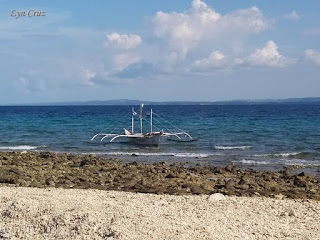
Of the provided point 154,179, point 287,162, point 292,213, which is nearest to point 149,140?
point 287,162

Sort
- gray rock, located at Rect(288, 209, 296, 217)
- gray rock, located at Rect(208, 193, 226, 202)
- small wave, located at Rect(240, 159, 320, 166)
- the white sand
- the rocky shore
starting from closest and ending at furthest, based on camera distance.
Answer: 1. the white sand
2. gray rock, located at Rect(288, 209, 296, 217)
3. gray rock, located at Rect(208, 193, 226, 202)
4. the rocky shore
5. small wave, located at Rect(240, 159, 320, 166)

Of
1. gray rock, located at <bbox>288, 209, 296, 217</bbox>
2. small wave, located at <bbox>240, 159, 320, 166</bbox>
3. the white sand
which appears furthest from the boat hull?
gray rock, located at <bbox>288, 209, 296, 217</bbox>

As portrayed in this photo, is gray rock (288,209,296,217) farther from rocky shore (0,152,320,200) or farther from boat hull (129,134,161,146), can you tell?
boat hull (129,134,161,146)

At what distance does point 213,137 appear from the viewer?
40.6 metres

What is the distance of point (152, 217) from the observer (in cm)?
1107

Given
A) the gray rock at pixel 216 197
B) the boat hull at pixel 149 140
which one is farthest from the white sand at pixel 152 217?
the boat hull at pixel 149 140

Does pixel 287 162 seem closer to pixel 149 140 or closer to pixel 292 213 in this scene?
pixel 149 140

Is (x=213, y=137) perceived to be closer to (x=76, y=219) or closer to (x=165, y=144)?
(x=165, y=144)

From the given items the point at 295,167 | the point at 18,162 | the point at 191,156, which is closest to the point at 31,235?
the point at 18,162

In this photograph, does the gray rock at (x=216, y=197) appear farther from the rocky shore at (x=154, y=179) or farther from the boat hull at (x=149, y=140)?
the boat hull at (x=149, y=140)

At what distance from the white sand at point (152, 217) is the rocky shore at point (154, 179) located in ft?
4.77

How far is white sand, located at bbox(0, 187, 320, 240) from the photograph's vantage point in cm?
1017

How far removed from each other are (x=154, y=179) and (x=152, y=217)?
6383 mm

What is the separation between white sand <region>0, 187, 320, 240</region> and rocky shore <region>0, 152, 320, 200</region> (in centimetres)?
145
